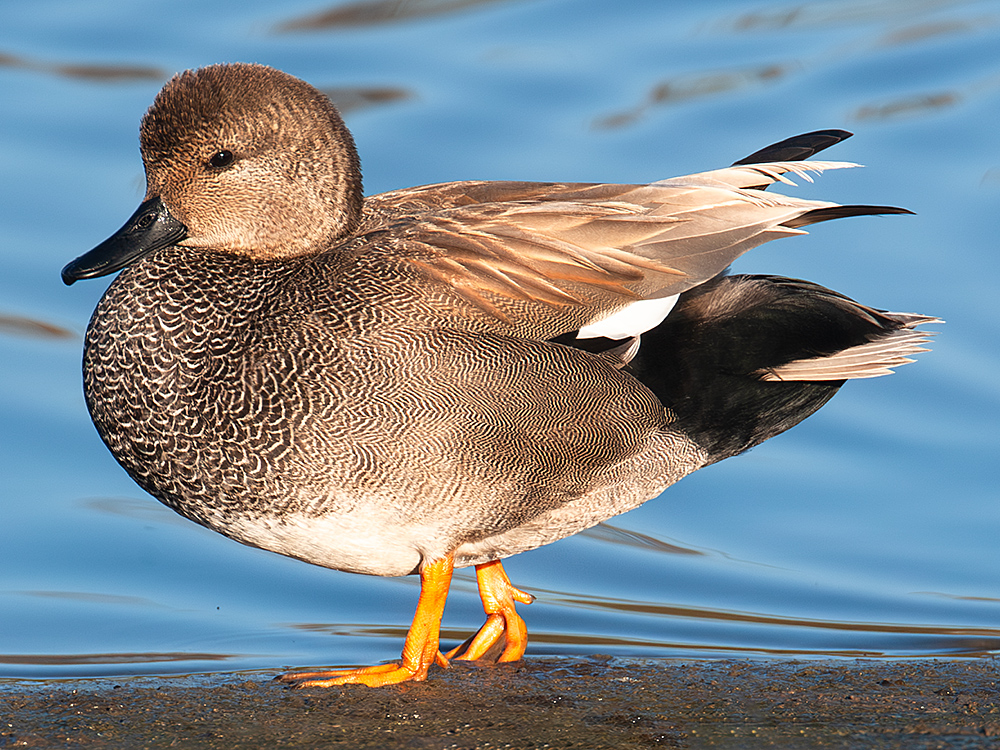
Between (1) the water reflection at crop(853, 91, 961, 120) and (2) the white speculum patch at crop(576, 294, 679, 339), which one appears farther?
(1) the water reflection at crop(853, 91, 961, 120)

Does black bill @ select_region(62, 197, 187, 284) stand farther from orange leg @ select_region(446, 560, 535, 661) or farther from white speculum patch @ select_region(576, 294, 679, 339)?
orange leg @ select_region(446, 560, 535, 661)

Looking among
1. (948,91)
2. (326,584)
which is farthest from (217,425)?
(948,91)

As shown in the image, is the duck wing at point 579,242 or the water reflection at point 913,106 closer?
the duck wing at point 579,242

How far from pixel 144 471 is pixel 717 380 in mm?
1524

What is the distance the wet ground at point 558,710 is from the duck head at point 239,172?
1.11 meters

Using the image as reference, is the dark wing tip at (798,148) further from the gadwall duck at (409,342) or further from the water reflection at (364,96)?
the water reflection at (364,96)

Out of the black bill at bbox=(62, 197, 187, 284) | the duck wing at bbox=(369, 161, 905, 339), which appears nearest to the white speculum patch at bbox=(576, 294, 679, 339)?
the duck wing at bbox=(369, 161, 905, 339)

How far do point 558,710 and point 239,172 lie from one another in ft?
5.10

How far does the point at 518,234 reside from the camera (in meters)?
3.80

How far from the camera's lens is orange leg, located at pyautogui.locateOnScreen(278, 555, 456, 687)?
12.3 ft

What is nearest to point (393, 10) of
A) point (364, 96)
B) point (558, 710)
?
point (364, 96)

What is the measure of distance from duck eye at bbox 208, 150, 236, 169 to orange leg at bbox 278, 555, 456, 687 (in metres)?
1.15

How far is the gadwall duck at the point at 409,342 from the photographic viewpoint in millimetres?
3568

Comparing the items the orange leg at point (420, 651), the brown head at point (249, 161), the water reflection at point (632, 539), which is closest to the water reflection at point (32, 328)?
the water reflection at point (632, 539)
